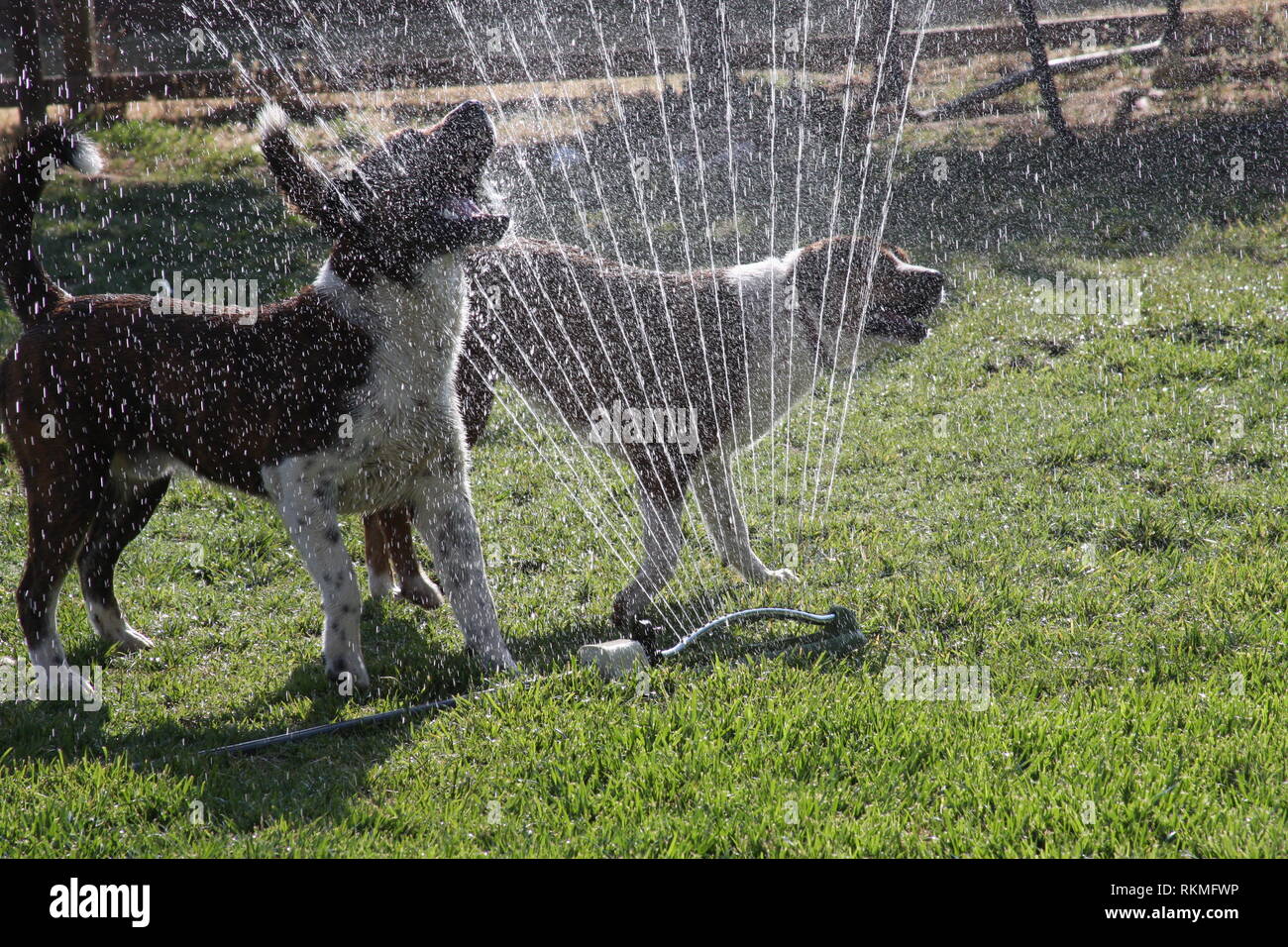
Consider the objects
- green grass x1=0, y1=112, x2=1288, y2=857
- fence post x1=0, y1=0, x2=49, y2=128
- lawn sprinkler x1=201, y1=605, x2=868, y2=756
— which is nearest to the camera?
green grass x1=0, y1=112, x2=1288, y2=857

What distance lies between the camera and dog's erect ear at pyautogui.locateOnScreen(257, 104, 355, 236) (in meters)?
3.64

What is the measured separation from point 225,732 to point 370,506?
2.84ft

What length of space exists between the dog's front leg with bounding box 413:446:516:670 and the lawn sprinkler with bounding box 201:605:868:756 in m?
0.30

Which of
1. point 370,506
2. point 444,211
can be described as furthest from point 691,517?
point 444,211

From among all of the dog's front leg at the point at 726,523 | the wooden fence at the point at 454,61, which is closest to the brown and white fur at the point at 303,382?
the dog's front leg at the point at 726,523

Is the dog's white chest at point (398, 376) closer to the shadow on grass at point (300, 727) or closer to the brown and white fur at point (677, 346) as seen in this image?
the shadow on grass at point (300, 727)

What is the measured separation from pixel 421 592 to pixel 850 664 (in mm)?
1818

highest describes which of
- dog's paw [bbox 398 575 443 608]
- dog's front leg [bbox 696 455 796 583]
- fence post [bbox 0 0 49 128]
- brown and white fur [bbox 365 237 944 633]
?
fence post [bbox 0 0 49 128]

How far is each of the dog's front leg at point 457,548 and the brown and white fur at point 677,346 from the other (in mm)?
709

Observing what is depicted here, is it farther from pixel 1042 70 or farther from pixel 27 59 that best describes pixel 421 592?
pixel 1042 70

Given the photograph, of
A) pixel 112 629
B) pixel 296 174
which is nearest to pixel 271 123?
pixel 296 174

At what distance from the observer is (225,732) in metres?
3.68

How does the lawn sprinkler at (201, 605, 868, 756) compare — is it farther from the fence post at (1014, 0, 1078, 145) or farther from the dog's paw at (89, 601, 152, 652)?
the fence post at (1014, 0, 1078, 145)

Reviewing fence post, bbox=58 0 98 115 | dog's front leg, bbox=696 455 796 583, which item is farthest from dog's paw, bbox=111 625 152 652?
fence post, bbox=58 0 98 115
